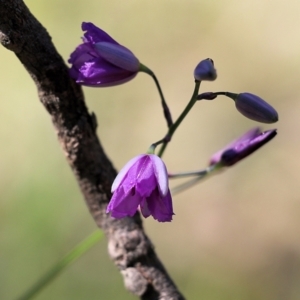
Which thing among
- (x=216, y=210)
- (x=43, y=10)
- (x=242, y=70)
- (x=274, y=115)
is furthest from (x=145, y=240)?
(x=43, y=10)

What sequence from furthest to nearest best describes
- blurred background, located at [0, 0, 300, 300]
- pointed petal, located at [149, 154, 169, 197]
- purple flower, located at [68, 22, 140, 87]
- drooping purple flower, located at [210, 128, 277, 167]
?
1. blurred background, located at [0, 0, 300, 300]
2. drooping purple flower, located at [210, 128, 277, 167]
3. purple flower, located at [68, 22, 140, 87]
4. pointed petal, located at [149, 154, 169, 197]

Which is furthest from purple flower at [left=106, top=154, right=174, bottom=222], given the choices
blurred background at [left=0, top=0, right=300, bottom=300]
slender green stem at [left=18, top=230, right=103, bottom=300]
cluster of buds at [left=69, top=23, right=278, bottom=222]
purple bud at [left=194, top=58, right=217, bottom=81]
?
blurred background at [left=0, top=0, right=300, bottom=300]

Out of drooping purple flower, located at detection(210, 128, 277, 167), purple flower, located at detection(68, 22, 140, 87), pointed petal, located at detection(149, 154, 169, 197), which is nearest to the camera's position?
pointed petal, located at detection(149, 154, 169, 197)

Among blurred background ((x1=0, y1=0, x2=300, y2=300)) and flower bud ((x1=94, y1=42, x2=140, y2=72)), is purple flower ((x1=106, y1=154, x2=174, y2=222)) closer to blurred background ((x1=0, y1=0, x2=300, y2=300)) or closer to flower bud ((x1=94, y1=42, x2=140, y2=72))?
flower bud ((x1=94, y1=42, x2=140, y2=72))

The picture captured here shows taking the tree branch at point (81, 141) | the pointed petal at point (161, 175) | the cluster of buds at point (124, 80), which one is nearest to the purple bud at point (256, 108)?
the cluster of buds at point (124, 80)

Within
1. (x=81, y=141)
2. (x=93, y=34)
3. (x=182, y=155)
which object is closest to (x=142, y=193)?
(x=81, y=141)

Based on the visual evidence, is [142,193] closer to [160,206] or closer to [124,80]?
[160,206]
